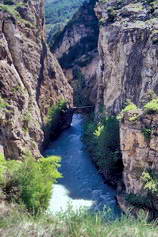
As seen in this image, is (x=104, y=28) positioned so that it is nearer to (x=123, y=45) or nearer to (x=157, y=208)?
(x=123, y=45)

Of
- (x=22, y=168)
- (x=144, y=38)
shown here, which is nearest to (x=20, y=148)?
(x=22, y=168)

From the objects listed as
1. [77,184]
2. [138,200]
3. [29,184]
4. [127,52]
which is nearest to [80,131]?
[127,52]

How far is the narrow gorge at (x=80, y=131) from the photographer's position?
24616mm

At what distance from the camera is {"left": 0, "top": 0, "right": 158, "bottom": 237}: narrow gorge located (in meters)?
24.6

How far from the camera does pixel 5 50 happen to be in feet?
157

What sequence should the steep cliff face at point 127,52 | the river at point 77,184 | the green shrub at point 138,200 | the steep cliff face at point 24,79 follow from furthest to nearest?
1. the steep cliff face at point 127,52
2. the steep cliff face at point 24,79
3. the river at point 77,184
4. the green shrub at point 138,200

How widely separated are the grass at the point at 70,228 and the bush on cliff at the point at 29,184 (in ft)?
29.5

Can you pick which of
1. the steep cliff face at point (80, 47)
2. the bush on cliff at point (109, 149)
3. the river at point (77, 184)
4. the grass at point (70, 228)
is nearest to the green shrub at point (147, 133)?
the river at point (77, 184)

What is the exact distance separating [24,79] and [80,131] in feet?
56.5

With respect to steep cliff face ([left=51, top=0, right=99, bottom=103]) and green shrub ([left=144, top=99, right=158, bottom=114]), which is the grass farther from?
steep cliff face ([left=51, top=0, right=99, bottom=103])

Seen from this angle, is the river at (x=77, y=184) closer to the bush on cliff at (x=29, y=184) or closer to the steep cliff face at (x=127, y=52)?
the bush on cliff at (x=29, y=184)

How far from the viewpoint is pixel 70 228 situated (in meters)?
15.9

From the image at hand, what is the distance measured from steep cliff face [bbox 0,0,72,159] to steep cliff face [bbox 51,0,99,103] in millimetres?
17452

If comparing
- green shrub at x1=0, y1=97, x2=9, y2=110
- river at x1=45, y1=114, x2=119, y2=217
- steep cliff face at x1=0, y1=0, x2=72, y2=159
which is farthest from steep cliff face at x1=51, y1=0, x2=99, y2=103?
green shrub at x1=0, y1=97, x2=9, y2=110
